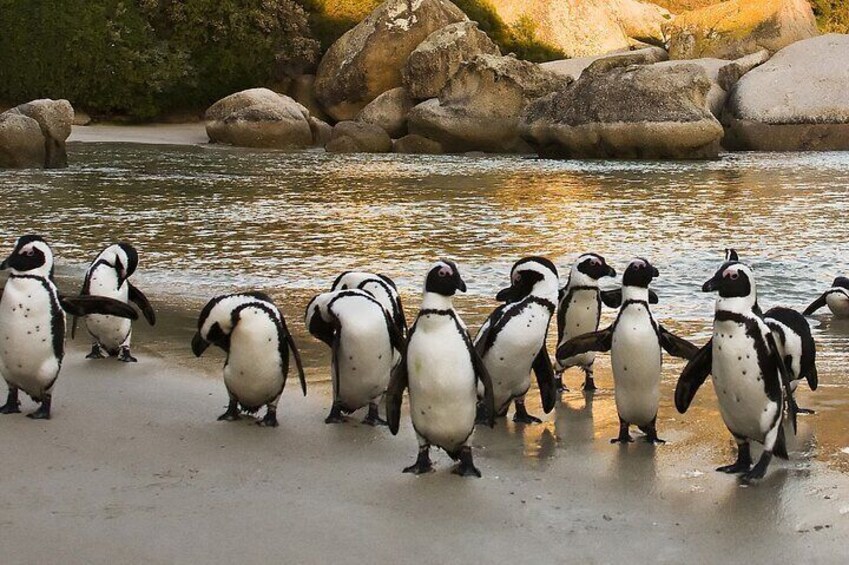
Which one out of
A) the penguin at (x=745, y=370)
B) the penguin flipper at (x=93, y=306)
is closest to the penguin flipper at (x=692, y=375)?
the penguin at (x=745, y=370)

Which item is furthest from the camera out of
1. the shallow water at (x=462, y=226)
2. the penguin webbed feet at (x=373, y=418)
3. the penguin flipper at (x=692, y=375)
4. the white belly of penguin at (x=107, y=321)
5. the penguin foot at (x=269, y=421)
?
the shallow water at (x=462, y=226)

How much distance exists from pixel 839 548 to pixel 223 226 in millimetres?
9162

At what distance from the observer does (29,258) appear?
4.79 meters

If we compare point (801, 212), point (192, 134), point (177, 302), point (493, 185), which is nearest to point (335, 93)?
point (192, 134)

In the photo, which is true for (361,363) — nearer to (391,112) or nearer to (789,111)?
(789,111)

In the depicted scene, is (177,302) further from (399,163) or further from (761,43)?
(761,43)

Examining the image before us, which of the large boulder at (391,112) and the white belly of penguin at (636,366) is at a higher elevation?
the large boulder at (391,112)

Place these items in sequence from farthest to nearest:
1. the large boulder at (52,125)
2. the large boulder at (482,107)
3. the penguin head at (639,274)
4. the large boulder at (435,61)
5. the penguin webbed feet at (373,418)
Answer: the large boulder at (435,61) → the large boulder at (482,107) → the large boulder at (52,125) → the penguin webbed feet at (373,418) → the penguin head at (639,274)

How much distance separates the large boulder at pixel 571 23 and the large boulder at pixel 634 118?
9.28 metres

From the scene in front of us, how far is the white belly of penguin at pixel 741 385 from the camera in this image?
421cm

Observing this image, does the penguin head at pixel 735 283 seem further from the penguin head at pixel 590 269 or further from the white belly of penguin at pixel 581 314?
the white belly of penguin at pixel 581 314

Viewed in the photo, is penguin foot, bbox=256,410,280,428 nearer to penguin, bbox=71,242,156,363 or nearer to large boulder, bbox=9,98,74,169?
penguin, bbox=71,242,156,363

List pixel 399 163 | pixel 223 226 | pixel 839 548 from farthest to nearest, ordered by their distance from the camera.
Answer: pixel 399 163 < pixel 223 226 < pixel 839 548

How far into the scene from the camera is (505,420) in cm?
489
